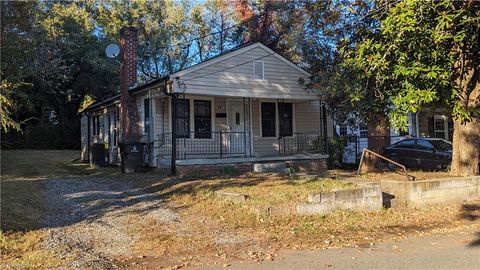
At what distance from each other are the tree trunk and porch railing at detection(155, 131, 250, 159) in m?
7.97

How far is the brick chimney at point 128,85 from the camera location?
58.2 ft

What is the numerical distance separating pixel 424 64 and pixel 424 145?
31.3 feet

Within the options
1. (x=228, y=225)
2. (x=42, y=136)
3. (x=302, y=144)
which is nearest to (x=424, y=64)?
(x=228, y=225)

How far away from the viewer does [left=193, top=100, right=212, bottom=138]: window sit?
1769 cm

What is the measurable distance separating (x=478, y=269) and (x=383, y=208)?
163 inches

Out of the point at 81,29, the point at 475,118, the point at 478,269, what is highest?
the point at 81,29

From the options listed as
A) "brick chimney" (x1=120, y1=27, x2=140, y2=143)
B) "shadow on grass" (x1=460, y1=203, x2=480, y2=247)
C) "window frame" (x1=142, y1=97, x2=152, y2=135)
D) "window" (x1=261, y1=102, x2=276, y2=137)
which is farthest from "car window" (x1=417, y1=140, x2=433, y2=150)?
"brick chimney" (x1=120, y1=27, x2=140, y2=143)

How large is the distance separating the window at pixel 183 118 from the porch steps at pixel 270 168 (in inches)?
118

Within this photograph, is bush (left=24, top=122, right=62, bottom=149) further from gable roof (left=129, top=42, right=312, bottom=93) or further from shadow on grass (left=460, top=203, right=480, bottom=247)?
shadow on grass (left=460, top=203, right=480, bottom=247)

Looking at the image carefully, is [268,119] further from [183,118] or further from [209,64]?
[209,64]

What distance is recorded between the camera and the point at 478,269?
596 centimetres

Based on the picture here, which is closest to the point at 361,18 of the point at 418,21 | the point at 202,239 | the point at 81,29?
the point at 418,21

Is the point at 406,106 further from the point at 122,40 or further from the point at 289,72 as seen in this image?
the point at 122,40

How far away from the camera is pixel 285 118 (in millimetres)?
19938
